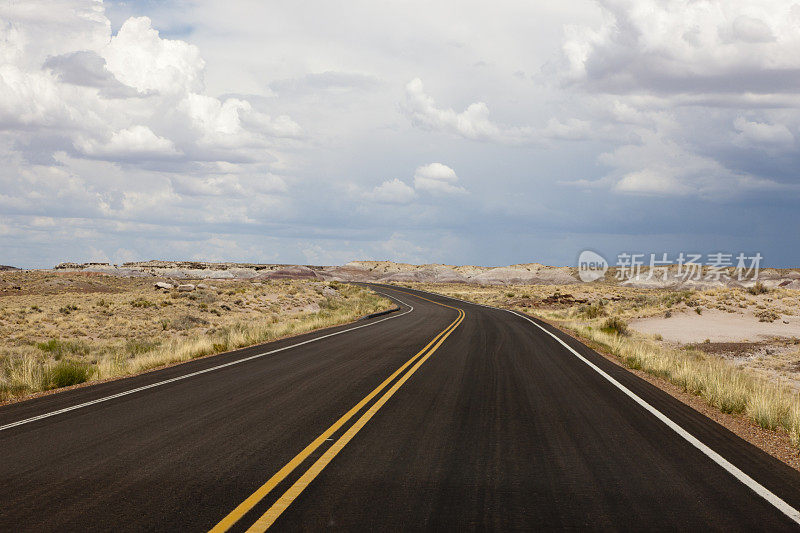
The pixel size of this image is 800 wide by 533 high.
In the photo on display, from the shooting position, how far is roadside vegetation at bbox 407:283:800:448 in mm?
9906

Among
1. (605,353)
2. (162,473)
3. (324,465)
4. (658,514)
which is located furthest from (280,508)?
(605,353)

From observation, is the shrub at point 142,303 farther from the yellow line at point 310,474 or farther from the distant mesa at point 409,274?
the distant mesa at point 409,274

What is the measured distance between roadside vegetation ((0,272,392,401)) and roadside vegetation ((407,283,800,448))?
12.6 metres

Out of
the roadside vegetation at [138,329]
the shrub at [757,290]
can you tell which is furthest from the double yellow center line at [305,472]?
the shrub at [757,290]

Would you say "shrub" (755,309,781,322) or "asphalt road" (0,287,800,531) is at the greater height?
"shrub" (755,309,781,322)

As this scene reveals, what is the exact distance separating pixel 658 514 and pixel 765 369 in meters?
18.9

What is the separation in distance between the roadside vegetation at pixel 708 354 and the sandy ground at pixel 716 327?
751 millimetres

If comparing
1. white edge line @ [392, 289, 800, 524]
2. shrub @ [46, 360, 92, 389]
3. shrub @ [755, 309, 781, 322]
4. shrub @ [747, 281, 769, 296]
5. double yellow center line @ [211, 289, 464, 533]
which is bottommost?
shrub @ [46, 360, 92, 389]

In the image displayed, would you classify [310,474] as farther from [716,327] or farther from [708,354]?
[716,327]

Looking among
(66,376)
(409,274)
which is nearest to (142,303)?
(66,376)

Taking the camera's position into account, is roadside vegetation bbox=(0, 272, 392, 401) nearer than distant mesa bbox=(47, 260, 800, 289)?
Yes

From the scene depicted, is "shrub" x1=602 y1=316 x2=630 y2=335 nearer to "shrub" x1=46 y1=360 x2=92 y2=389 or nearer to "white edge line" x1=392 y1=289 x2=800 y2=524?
"white edge line" x1=392 y1=289 x2=800 y2=524

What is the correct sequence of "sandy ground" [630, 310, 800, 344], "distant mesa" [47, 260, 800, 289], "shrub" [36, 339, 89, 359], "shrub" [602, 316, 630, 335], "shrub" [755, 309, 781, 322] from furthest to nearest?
"distant mesa" [47, 260, 800, 289]
"shrub" [755, 309, 781, 322]
"shrub" [602, 316, 630, 335]
"sandy ground" [630, 310, 800, 344]
"shrub" [36, 339, 89, 359]

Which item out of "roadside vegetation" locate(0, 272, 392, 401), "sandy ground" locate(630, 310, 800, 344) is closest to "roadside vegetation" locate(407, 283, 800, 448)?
"sandy ground" locate(630, 310, 800, 344)
